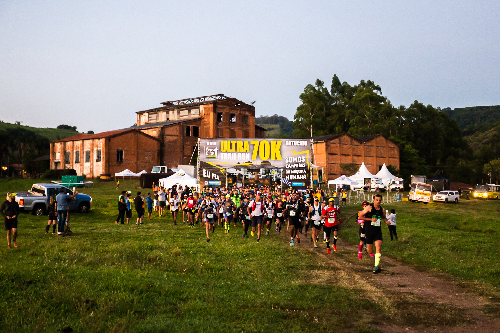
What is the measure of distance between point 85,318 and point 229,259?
259 inches

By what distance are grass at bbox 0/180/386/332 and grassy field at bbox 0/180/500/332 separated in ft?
0.09

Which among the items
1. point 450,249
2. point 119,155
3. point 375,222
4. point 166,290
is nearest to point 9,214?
point 166,290

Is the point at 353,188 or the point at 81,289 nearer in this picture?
the point at 81,289

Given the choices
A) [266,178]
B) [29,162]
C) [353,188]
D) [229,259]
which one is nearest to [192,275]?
[229,259]

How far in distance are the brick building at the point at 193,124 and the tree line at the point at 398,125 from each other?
17384 mm

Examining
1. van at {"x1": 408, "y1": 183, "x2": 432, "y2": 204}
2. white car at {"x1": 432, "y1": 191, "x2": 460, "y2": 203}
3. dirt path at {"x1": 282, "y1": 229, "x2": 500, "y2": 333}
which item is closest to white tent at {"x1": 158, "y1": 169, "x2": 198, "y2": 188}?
van at {"x1": 408, "y1": 183, "x2": 432, "y2": 204}

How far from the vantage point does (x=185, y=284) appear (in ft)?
35.9

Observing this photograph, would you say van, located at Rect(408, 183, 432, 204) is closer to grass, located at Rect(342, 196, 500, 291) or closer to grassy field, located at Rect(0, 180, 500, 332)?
grass, located at Rect(342, 196, 500, 291)

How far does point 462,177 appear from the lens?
315 ft

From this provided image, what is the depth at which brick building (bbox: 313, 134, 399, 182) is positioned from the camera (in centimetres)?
7325

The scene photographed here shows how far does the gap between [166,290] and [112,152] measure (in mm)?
59346

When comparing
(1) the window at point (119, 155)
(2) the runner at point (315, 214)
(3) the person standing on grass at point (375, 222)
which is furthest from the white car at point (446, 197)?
(1) the window at point (119, 155)

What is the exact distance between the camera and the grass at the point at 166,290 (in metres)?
8.16

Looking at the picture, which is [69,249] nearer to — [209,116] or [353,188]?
[353,188]
